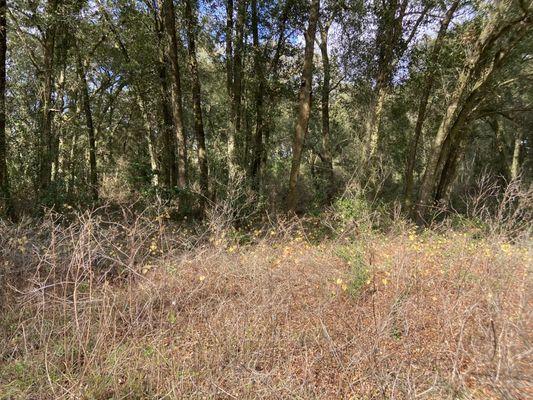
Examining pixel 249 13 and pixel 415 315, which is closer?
pixel 415 315

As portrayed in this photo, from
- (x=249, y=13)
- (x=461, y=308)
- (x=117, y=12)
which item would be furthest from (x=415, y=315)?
(x=117, y=12)

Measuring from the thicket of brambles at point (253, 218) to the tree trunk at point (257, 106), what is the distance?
7cm

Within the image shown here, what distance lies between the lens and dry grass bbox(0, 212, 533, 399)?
267 centimetres

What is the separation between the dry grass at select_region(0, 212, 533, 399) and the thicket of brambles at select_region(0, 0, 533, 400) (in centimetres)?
3

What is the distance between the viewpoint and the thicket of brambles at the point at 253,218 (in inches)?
113

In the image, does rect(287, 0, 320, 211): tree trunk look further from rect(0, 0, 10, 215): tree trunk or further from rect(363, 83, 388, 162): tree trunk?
rect(0, 0, 10, 215): tree trunk

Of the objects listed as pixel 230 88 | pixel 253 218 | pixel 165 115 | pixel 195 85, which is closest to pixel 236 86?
pixel 230 88

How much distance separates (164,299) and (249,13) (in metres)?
9.45

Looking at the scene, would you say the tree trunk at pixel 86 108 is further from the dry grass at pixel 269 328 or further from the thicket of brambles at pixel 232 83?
the dry grass at pixel 269 328

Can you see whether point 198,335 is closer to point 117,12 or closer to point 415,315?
point 415,315

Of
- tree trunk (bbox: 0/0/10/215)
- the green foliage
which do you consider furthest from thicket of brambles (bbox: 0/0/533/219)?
the green foliage

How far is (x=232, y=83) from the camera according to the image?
414 inches

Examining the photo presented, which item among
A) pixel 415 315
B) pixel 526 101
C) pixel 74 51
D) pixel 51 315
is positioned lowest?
pixel 415 315

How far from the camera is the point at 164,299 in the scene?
409 cm
